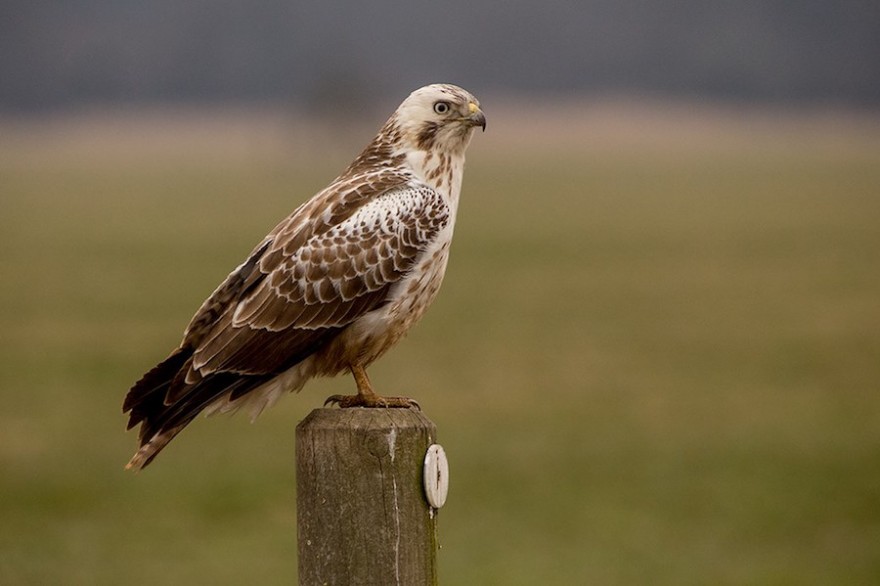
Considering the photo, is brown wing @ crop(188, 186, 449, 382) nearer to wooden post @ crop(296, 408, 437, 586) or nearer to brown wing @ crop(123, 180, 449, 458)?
brown wing @ crop(123, 180, 449, 458)

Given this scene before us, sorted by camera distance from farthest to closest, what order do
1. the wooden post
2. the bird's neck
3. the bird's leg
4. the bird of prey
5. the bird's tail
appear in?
the bird's neck, the bird's leg, the bird of prey, the bird's tail, the wooden post

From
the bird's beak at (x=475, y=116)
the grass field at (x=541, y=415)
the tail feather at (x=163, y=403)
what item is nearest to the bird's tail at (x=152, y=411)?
the tail feather at (x=163, y=403)

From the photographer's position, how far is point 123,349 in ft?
75.5

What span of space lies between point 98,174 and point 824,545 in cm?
9788

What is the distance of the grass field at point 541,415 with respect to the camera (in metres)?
11.8

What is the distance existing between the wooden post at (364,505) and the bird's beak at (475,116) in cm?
214

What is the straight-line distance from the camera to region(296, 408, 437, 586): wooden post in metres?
4.30

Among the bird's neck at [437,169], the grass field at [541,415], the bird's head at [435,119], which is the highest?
the bird's head at [435,119]

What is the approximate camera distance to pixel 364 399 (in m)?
5.51

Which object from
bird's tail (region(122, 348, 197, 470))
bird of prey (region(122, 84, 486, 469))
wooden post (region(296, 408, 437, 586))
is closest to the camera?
wooden post (region(296, 408, 437, 586))

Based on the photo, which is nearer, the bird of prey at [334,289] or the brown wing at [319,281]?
the bird of prey at [334,289]

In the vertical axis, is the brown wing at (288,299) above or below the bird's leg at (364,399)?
above

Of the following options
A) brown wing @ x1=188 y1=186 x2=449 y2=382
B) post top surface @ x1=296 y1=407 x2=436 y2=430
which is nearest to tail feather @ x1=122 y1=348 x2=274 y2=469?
brown wing @ x1=188 y1=186 x2=449 y2=382

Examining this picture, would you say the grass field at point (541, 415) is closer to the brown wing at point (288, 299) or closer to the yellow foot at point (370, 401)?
the brown wing at point (288, 299)
